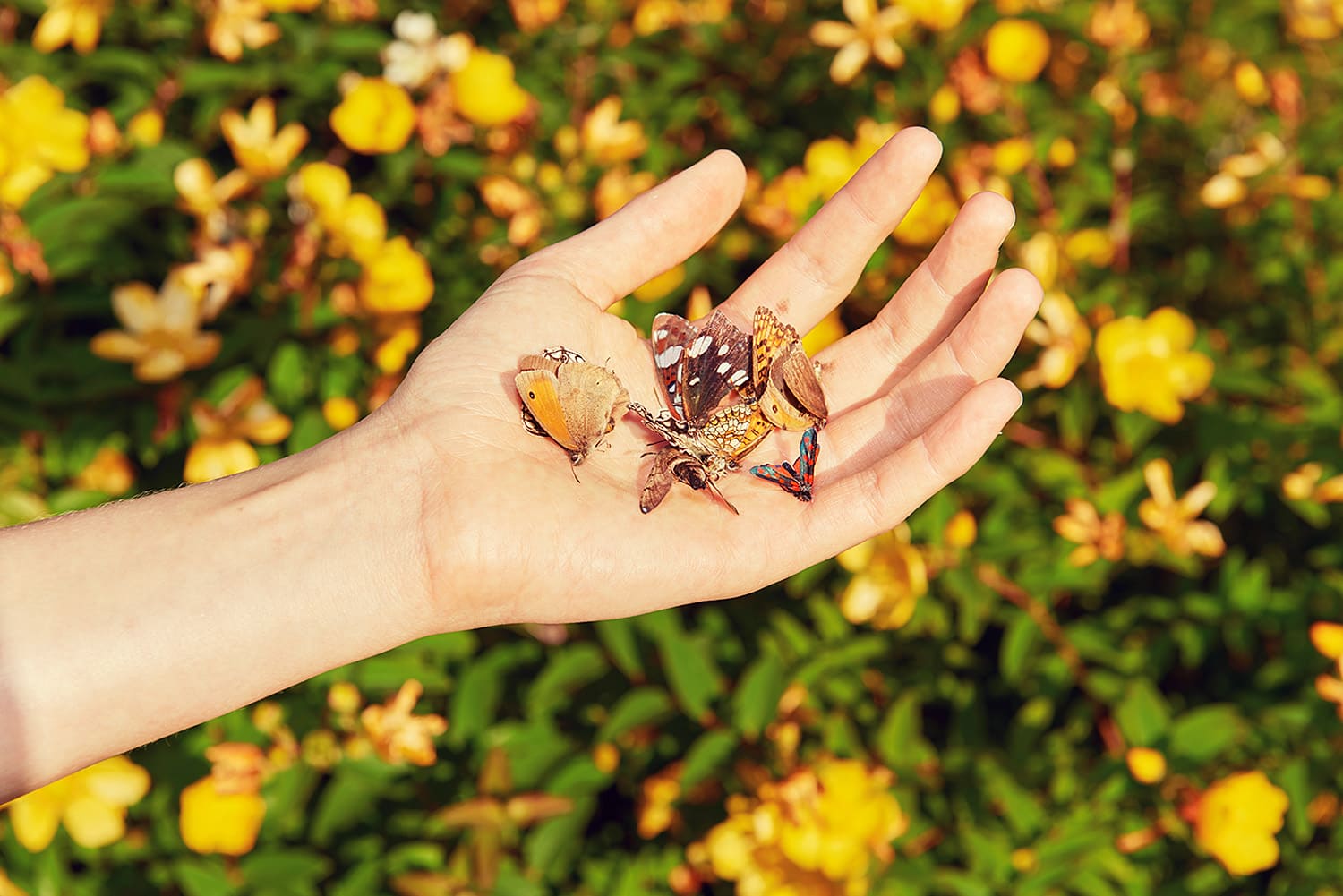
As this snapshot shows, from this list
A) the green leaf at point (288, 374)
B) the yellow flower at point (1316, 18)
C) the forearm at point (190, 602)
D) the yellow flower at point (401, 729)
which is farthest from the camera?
the yellow flower at point (1316, 18)

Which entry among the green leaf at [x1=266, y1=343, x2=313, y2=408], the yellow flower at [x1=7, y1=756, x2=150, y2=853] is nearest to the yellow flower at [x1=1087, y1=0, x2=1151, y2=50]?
the green leaf at [x1=266, y1=343, x2=313, y2=408]

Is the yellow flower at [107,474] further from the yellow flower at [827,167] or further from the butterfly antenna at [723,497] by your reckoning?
the yellow flower at [827,167]

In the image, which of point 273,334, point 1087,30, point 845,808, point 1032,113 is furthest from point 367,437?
point 1087,30

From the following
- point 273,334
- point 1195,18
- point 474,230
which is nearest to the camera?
point 273,334

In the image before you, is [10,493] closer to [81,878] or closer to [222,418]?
[222,418]

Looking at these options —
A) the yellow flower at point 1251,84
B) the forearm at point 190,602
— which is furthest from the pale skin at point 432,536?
the yellow flower at point 1251,84
